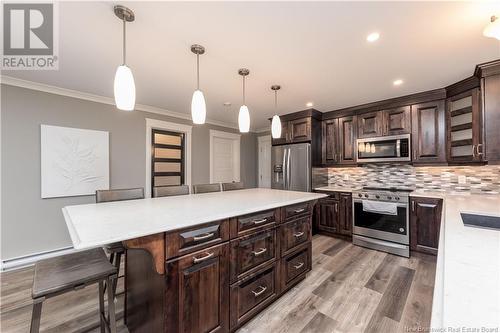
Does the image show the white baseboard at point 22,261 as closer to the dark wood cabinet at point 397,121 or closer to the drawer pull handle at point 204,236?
the drawer pull handle at point 204,236

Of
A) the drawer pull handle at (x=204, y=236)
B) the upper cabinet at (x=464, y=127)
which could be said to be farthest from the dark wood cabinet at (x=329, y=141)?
the drawer pull handle at (x=204, y=236)

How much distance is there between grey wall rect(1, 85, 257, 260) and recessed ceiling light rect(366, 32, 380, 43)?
3.61m

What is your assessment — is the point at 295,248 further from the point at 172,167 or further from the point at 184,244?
the point at 172,167

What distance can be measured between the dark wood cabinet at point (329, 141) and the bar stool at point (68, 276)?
3698 mm

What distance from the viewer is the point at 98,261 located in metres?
1.39

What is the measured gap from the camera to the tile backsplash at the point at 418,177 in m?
2.79

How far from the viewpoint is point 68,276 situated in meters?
1.20

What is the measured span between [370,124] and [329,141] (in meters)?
0.75

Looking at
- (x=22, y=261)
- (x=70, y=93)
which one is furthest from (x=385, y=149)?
(x=22, y=261)

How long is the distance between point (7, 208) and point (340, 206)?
4.76 m

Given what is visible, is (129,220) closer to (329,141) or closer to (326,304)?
(326,304)

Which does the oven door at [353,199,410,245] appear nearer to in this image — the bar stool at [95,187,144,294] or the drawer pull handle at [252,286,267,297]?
the drawer pull handle at [252,286,267,297]

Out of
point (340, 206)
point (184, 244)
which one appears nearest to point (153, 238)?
point (184, 244)

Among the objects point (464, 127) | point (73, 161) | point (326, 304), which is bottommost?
point (326, 304)
